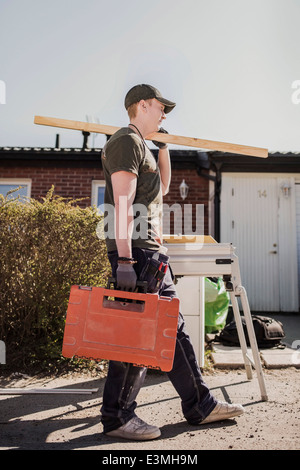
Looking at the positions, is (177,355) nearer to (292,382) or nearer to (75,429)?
(75,429)

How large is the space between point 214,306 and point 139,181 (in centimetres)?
327

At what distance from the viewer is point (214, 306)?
198 inches

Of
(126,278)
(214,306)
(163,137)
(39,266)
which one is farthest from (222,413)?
(214,306)

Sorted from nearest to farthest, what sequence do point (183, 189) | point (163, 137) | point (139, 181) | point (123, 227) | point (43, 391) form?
point (123, 227)
point (139, 181)
point (163, 137)
point (43, 391)
point (183, 189)

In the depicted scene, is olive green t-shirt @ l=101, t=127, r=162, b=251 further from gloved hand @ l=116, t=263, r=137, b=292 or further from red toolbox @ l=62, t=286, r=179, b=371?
red toolbox @ l=62, t=286, r=179, b=371

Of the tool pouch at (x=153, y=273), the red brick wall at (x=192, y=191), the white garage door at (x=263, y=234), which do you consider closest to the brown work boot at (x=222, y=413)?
the tool pouch at (x=153, y=273)

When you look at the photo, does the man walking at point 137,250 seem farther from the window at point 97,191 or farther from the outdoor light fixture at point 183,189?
the window at point 97,191

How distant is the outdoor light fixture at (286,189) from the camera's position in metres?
8.31

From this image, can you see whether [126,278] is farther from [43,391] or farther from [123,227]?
[43,391]

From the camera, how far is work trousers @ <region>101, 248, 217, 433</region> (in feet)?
6.81

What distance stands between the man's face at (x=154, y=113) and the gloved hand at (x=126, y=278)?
0.94m

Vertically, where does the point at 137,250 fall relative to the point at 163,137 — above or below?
below

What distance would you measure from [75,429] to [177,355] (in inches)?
29.8

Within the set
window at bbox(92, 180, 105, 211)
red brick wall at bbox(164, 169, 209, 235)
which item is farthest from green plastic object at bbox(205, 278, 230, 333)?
window at bbox(92, 180, 105, 211)
